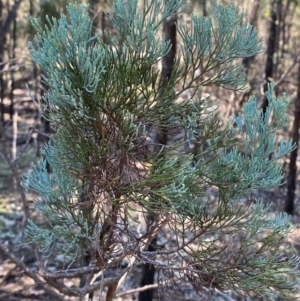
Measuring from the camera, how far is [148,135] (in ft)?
5.93

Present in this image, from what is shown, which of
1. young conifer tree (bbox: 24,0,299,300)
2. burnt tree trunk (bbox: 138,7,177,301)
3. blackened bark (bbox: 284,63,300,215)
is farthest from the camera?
blackened bark (bbox: 284,63,300,215)

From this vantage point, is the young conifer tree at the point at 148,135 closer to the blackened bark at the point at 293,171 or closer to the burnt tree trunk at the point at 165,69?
the burnt tree trunk at the point at 165,69

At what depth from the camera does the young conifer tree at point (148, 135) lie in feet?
5.18

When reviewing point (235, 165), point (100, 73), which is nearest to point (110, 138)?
point (100, 73)

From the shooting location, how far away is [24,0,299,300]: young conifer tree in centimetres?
158

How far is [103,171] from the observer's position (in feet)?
5.58

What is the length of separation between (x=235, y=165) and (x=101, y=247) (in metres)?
0.72

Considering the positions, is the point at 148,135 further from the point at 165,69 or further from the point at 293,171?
the point at 293,171

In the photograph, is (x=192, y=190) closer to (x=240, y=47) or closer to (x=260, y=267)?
(x=260, y=267)

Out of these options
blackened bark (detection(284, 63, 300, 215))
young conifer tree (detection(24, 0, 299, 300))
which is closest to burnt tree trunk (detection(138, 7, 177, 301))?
young conifer tree (detection(24, 0, 299, 300))

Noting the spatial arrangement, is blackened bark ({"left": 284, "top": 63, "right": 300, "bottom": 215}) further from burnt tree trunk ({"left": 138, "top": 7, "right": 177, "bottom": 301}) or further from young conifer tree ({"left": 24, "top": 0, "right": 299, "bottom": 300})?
young conifer tree ({"left": 24, "top": 0, "right": 299, "bottom": 300})

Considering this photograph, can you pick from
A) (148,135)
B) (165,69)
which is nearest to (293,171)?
(165,69)

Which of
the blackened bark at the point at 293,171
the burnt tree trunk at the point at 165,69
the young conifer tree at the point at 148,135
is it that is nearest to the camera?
the young conifer tree at the point at 148,135

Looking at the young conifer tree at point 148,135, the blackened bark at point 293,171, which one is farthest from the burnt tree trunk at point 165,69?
the blackened bark at point 293,171
